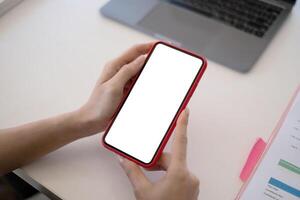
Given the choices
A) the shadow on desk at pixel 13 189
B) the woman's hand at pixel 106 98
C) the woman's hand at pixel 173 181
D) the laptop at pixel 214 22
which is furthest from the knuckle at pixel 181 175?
the shadow on desk at pixel 13 189

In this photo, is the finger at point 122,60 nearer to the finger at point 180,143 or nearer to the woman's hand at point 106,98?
the woman's hand at point 106,98

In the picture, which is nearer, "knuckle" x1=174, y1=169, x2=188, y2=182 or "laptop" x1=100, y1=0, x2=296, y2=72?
"knuckle" x1=174, y1=169, x2=188, y2=182

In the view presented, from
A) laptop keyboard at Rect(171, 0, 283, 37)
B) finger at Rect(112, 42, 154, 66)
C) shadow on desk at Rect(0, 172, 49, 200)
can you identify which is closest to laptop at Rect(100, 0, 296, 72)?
laptop keyboard at Rect(171, 0, 283, 37)

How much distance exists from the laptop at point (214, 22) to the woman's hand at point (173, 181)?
0.75ft

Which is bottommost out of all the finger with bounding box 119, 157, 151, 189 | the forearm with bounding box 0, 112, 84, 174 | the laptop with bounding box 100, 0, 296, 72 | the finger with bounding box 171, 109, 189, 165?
the forearm with bounding box 0, 112, 84, 174

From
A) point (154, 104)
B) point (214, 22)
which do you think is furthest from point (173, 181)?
point (214, 22)

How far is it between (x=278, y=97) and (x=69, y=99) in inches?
13.9

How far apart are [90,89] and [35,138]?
135 millimetres

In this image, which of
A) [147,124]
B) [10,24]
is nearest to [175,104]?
[147,124]

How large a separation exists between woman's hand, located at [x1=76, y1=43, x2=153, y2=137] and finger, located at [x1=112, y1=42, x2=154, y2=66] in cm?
2

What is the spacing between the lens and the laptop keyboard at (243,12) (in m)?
0.69

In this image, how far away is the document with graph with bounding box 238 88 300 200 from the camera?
50 cm

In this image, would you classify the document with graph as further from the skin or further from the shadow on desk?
the shadow on desk

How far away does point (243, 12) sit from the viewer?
0.71 metres
